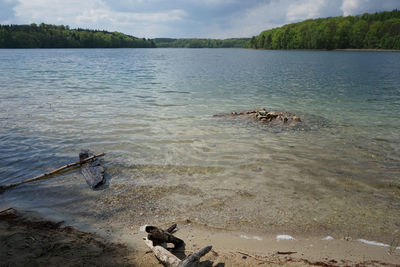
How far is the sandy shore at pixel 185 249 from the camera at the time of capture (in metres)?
4.43

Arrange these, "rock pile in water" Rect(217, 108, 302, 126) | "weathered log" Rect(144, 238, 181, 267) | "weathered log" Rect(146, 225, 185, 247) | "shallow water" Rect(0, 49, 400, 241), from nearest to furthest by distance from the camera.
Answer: "weathered log" Rect(144, 238, 181, 267), "weathered log" Rect(146, 225, 185, 247), "shallow water" Rect(0, 49, 400, 241), "rock pile in water" Rect(217, 108, 302, 126)

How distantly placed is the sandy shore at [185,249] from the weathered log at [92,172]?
200 centimetres

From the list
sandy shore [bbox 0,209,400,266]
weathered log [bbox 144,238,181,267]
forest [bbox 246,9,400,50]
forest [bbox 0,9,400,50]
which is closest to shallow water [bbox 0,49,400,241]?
sandy shore [bbox 0,209,400,266]

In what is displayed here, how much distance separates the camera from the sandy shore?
174 inches

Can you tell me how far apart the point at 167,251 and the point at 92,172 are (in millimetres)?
4835

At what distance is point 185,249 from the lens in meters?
4.90

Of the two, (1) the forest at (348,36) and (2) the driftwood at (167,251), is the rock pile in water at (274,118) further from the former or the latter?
(1) the forest at (348,36)

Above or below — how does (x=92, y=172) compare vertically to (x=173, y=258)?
below

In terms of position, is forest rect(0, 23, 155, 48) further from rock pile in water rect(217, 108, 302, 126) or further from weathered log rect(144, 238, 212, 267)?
weathered log rect(144, 238, 212, 267)

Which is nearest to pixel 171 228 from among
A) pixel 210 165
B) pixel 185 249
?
pixel 185 249

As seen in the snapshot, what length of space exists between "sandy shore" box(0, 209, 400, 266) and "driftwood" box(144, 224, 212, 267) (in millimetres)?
229

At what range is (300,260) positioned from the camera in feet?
15.0

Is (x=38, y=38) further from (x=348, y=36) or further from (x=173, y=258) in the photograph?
(x=173, y=258)

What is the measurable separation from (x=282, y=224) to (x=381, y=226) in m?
2.13
